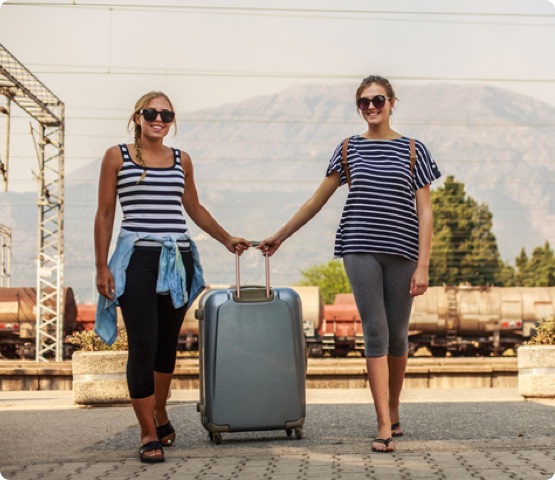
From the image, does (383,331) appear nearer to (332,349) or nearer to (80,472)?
(80,472)

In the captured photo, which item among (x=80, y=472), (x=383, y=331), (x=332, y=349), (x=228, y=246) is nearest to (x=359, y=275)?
(x=383, y=331)

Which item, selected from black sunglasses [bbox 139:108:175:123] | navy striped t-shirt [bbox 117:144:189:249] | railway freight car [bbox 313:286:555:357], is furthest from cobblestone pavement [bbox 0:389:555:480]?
railway freight car [bbox 313:286:555:357]

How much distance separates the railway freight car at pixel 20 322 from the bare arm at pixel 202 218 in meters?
34.8

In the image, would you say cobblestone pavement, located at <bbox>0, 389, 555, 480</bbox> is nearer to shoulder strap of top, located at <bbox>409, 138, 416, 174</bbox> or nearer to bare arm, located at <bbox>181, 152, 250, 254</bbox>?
bare arm, located at <bbox>181, 152, 250, 254</bbox>

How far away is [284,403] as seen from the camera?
6676mm

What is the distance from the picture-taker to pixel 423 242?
6469 millimetres

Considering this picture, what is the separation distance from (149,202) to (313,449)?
1.60 metres

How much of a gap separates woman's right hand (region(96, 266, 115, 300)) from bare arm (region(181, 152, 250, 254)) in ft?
2.37

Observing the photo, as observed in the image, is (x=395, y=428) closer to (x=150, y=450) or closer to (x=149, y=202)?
(x=150, y=450)

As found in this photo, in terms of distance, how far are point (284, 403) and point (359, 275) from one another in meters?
0.87

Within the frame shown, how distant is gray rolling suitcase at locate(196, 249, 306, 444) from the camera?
6602 millimetres

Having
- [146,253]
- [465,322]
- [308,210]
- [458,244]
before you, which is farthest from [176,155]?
[458,244]

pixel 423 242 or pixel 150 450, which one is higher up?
pixel 423 242

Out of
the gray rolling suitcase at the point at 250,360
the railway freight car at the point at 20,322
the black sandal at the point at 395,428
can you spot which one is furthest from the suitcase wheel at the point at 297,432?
the railway freight car at the point at 20,322
